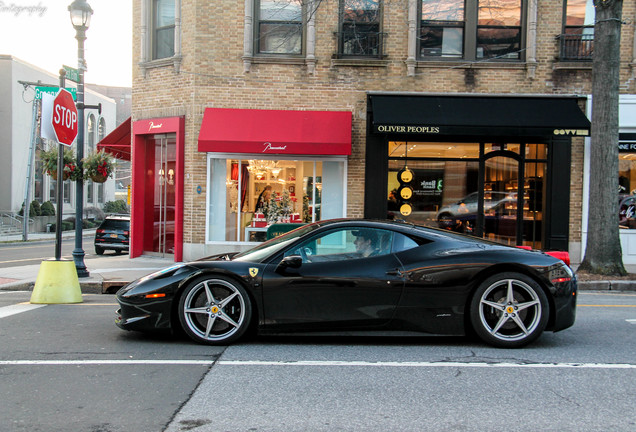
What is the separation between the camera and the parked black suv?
A: 21.2 m

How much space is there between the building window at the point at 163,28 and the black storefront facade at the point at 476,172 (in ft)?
18.1

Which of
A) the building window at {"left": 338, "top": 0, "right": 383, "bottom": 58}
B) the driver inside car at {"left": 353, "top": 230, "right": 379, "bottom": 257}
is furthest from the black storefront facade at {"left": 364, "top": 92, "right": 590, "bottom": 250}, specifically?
the driver inside car at {"left": 353, "top": 230, "right": 379, "bottom": 257}

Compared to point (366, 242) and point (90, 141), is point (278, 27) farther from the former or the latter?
point (90, 141)

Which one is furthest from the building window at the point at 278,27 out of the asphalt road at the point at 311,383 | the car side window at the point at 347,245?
the asphalt road at the point at 311,383

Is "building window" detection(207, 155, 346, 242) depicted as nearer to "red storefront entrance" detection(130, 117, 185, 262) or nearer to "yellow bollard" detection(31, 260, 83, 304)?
"red storefront entrance" detection(130, 117, 185, 262)

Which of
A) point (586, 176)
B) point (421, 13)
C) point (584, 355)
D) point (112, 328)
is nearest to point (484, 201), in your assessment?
point (586, 176)

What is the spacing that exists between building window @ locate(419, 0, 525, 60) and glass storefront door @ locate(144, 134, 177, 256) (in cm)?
717

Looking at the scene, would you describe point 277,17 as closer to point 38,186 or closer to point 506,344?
point 506,344

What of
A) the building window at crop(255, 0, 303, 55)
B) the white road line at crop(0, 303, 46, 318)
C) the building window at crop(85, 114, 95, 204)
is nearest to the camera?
the white road line at crop(0, 303, 46, 318)

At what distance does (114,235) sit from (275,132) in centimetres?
1019

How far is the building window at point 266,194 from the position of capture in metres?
14.5

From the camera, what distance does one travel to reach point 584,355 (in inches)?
218

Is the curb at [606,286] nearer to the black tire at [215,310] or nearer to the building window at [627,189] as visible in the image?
the building window at [627,189]

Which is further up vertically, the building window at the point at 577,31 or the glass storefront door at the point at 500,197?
the building window at the point at 577,31
